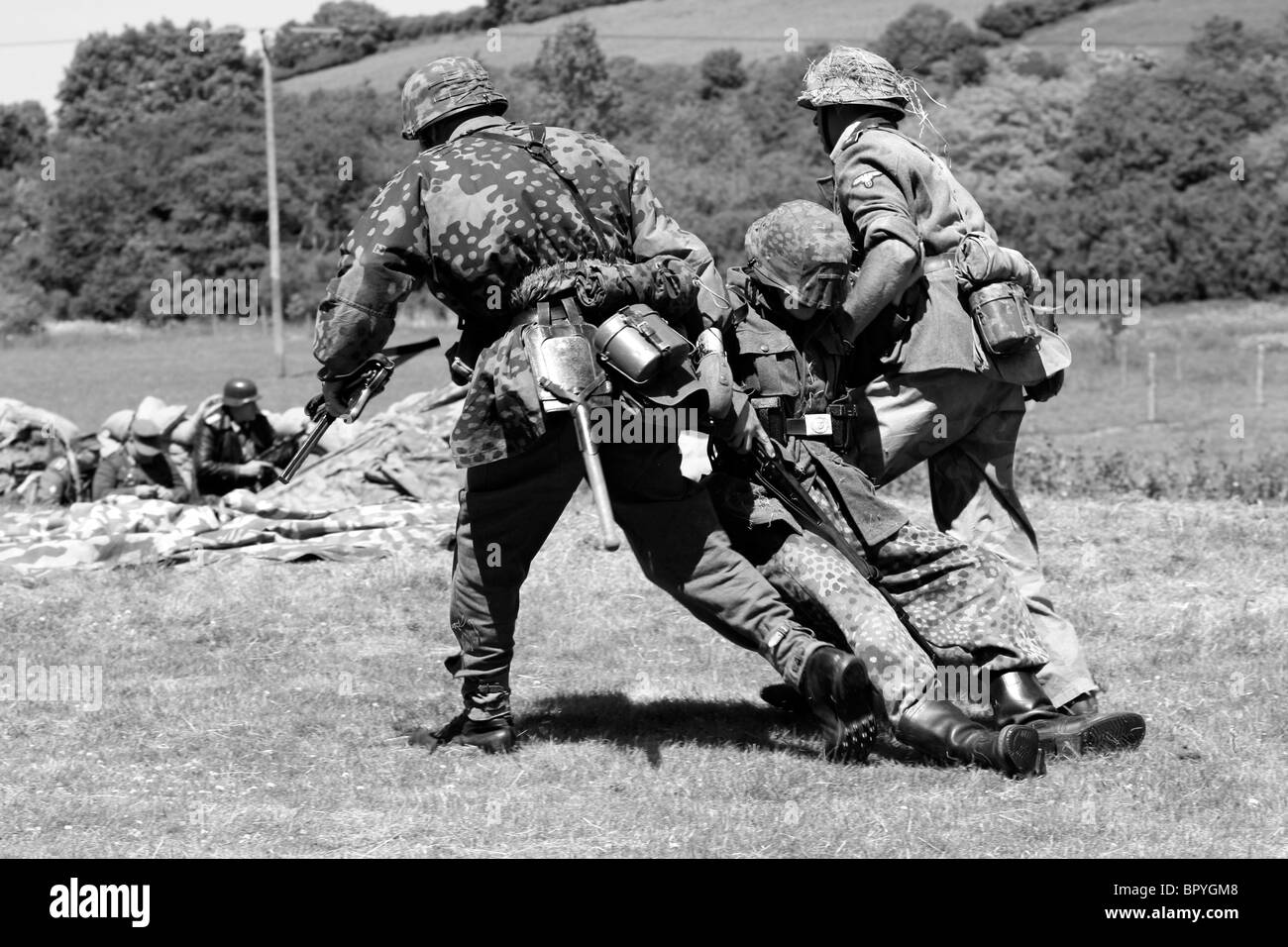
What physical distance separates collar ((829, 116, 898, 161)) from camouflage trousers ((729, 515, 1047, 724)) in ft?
3.69

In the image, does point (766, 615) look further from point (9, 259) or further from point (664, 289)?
point (9, 259)

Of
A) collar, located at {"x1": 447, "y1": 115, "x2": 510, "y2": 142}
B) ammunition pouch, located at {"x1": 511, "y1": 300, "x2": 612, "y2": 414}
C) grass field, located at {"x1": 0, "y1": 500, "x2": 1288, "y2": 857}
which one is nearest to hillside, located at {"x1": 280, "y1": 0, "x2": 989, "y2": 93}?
grass field, located at {"x1": 0, "y1": 500, "x2": 1288, "y2": 857}

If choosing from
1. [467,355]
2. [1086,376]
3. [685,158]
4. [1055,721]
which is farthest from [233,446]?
[685,158]

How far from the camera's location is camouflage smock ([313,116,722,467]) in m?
4.71

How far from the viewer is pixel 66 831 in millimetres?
4379

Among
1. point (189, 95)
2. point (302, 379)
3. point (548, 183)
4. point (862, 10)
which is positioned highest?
point (862, 10)

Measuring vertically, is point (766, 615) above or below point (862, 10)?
below

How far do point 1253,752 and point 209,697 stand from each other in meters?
3.60

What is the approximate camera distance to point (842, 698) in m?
4.63

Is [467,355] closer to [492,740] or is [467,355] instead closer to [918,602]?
[492,740]

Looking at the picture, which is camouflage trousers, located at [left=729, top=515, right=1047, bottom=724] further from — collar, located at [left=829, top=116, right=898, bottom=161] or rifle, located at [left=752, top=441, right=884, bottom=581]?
collar, located at [left=829, top=116, right=898, bottom=161]

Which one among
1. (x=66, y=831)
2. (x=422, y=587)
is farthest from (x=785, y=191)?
(x=66, y=831)

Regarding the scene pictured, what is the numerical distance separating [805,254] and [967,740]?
1525 mm

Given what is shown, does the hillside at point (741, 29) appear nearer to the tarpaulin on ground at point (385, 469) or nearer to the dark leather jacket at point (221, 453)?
the dark leather jacket at point (221, 453)
